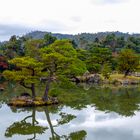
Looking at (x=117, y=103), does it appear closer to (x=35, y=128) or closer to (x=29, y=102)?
(x=29, y=102)

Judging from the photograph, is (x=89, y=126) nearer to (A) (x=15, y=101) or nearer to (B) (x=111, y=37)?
(A) (x=15, y=101)

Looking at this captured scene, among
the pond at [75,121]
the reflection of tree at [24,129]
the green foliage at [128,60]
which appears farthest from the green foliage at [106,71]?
the reflection of tree at [24,129]

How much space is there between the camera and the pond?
19.2 m

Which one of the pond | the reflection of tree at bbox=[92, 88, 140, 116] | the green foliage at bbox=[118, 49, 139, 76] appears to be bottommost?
the reflection of tree at bbox=[92, 88, 140, 116]

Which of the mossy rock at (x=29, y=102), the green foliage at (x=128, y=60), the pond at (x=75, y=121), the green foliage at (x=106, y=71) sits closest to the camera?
the pond at (x=75, y=121)

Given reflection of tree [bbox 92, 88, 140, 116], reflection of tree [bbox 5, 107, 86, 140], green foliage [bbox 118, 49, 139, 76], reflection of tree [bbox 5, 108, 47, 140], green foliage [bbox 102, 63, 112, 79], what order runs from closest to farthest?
1. reflection of tree [bbox 5, 107, 86, 140]
2. reflection of tree [bbox 5, 108, 47, 140]
3. reflection of tree [bbox 92, 88, 140, 116]
4. green foliage [bbox 102, 63, 112, 79]
5. green foliage [bbox 118, 49, 139, 76]

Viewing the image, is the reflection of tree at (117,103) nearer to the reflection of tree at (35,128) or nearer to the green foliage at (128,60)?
the reflection of tree at (35,128)

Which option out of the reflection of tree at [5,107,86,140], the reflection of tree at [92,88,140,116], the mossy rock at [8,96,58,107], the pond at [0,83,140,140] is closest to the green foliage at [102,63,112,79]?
the reflection of tree at [92,88,140,116]

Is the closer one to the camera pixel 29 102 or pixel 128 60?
pixel 29 102

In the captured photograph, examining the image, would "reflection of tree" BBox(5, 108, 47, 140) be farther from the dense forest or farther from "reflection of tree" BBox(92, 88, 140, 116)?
"reflection of tree" BBox(92, 88, 140, 116)

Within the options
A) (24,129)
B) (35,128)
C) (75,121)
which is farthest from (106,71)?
(24,129)

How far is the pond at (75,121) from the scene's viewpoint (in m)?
19.2

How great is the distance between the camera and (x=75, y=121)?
23312 millimetres

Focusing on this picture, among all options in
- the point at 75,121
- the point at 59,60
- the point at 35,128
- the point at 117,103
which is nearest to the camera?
the point at 35,128
